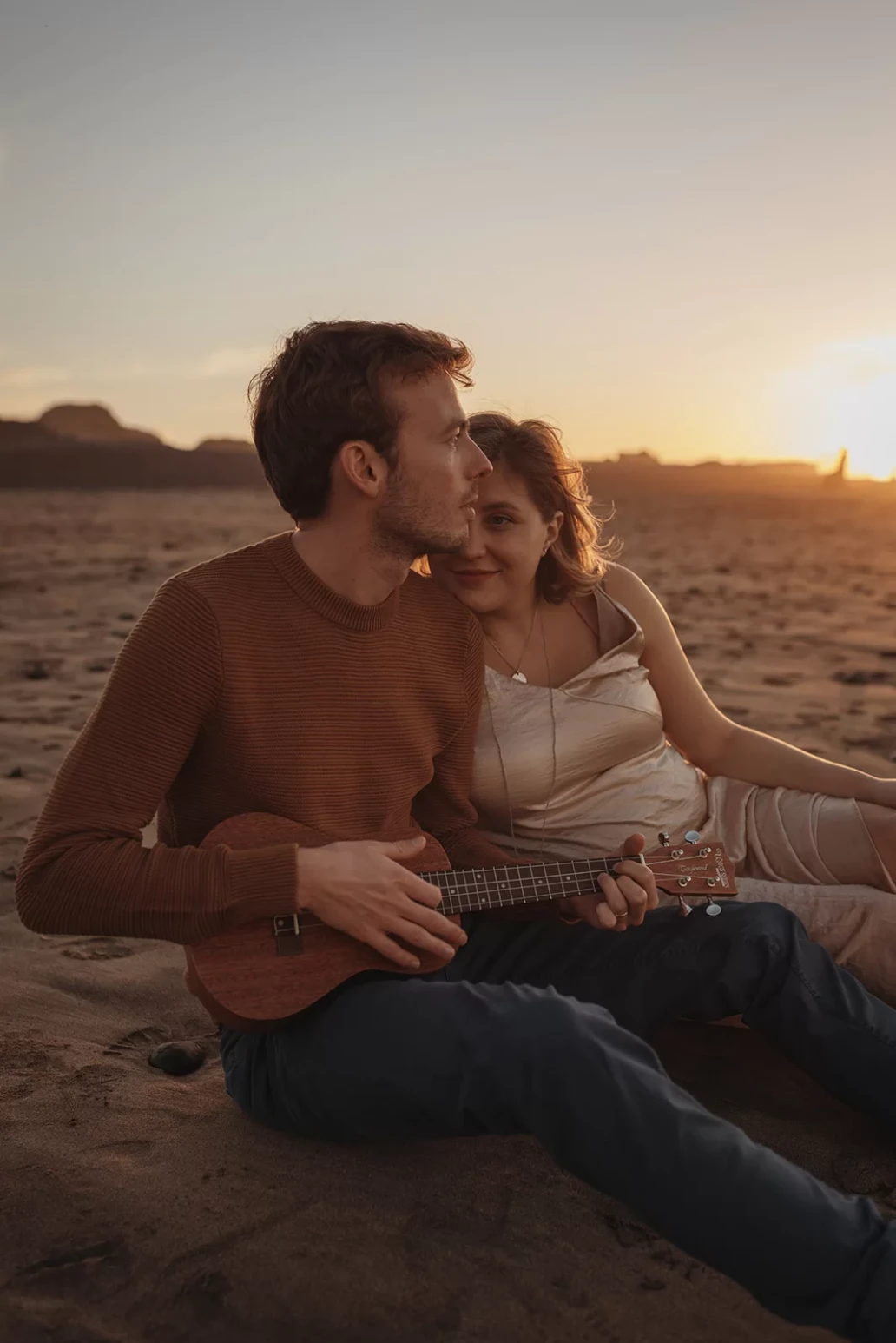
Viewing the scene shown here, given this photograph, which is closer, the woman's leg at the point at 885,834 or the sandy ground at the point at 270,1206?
the sandy ground at the point at 270,1206

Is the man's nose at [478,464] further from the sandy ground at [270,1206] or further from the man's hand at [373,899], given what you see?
the sandy ground at [270,1206]

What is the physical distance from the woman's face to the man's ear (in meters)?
0.48

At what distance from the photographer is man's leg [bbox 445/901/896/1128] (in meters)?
2.70

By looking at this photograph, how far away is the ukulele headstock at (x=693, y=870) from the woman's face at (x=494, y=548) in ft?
3.16

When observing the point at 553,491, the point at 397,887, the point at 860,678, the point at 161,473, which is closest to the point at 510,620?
the point at 553,491

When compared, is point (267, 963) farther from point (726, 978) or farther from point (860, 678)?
point (860, 678)

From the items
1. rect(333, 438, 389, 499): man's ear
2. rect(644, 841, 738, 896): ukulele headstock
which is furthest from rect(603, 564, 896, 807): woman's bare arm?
rect(333, 438, 389, 499): man's ear

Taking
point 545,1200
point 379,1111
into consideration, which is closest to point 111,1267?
point 379,1111

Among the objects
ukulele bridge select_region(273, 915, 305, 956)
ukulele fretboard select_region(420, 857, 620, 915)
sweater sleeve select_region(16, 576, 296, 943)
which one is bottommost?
ukulele bridge select_region(273, 915, 305, 956)

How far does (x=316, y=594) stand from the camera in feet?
9.38

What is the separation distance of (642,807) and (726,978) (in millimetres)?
788

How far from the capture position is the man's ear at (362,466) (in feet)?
9.61

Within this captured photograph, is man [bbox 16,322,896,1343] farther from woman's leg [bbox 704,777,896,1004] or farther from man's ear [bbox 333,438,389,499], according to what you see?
woman's leg [bbox 704,777,896,1004]

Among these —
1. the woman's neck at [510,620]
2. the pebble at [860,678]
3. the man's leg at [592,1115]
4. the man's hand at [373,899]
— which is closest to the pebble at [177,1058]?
the man's leg at [592,1115]
